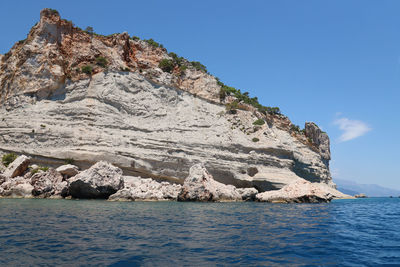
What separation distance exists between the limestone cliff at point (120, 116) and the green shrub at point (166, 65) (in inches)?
9.3

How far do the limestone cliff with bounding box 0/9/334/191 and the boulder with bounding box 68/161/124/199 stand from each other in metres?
5.59

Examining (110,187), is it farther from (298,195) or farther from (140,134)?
(298,195)

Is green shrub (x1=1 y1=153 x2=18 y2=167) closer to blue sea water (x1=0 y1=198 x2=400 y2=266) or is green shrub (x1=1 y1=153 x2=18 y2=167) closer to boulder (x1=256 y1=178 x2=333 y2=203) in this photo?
blue sea water (x1=0 y1=198 x2=400 y2=266)

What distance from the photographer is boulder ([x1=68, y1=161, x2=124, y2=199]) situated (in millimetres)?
23281

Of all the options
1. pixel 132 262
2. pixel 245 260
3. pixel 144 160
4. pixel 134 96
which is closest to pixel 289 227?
pixel 245 260

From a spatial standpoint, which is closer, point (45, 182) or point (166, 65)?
point (45, 182)

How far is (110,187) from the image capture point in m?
24.4

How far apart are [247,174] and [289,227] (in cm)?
2469

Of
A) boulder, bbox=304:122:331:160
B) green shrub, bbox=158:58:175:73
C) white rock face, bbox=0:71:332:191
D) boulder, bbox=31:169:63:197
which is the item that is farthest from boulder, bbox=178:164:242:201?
boulder, bbox=304:122:331:160

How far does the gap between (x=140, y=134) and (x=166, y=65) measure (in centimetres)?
1606

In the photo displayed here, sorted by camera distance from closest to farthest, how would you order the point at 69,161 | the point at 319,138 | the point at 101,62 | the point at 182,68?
the point at 69,161 < the point at 101,62 < the point at 182,68 < the point at 319,138

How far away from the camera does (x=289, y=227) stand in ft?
36.4

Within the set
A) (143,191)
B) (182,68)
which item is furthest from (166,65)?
(143,191)

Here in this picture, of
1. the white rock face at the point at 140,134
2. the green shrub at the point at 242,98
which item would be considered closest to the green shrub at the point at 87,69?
the white rock face at the point at 140,134
